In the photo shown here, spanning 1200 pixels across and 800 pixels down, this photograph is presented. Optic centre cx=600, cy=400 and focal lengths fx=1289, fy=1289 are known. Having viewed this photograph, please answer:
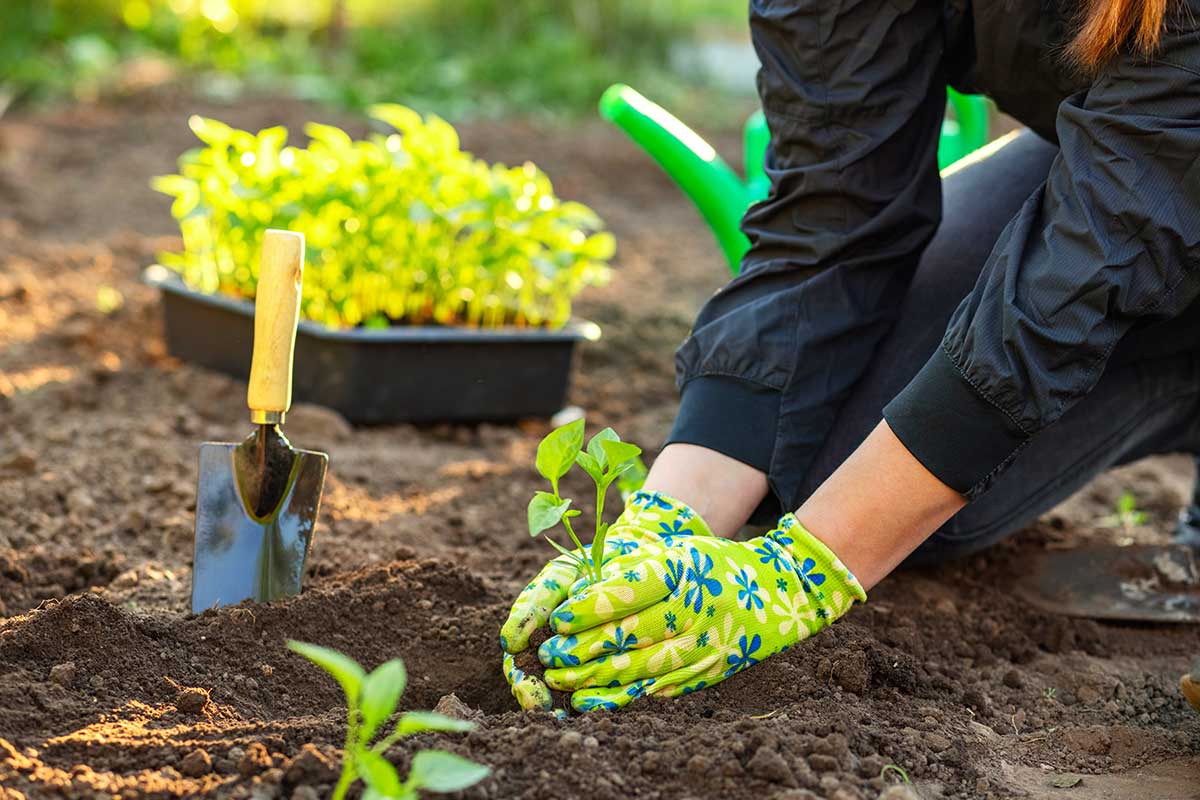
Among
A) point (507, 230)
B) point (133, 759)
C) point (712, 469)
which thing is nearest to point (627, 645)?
point (712, 469)

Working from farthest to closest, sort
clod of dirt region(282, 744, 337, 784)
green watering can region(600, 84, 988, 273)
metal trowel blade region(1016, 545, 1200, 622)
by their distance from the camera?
green watering can region(600, 84, 988, 273)
metal trowel blade region(1016, 545, 1200, 622)
clod of dirt region(282, 744, 337, 784)

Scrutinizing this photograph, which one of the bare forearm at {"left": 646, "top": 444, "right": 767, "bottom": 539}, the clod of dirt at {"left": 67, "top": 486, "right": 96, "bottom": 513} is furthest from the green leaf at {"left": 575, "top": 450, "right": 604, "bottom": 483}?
the clod of dirt at {"left": 67, "top": 486, "right": 96, "bottom": 513}

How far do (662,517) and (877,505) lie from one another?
0.25 m

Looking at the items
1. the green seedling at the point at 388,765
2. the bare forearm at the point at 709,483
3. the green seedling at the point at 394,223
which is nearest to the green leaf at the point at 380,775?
the green seedling at the point at 388,765

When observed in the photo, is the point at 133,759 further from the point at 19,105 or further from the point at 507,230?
the point at 19,105

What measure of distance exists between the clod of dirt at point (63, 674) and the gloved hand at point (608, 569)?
45 cm

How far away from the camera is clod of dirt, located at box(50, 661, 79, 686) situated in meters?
1.34

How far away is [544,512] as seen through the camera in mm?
1342

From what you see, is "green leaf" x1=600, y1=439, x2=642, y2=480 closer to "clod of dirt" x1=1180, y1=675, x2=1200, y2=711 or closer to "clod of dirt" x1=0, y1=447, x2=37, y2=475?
"clod of dirt" x1=1180, y1=675, x2=1200, y2=711

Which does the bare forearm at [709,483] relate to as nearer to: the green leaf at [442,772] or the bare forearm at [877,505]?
the bare forearm at [877,505]

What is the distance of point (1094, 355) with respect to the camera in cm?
138

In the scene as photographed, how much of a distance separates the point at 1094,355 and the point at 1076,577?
71 centimetres

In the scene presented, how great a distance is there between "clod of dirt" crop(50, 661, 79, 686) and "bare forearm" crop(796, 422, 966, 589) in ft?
2.64

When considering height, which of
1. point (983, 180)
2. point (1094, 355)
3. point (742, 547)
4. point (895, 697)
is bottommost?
point (895, 697)
